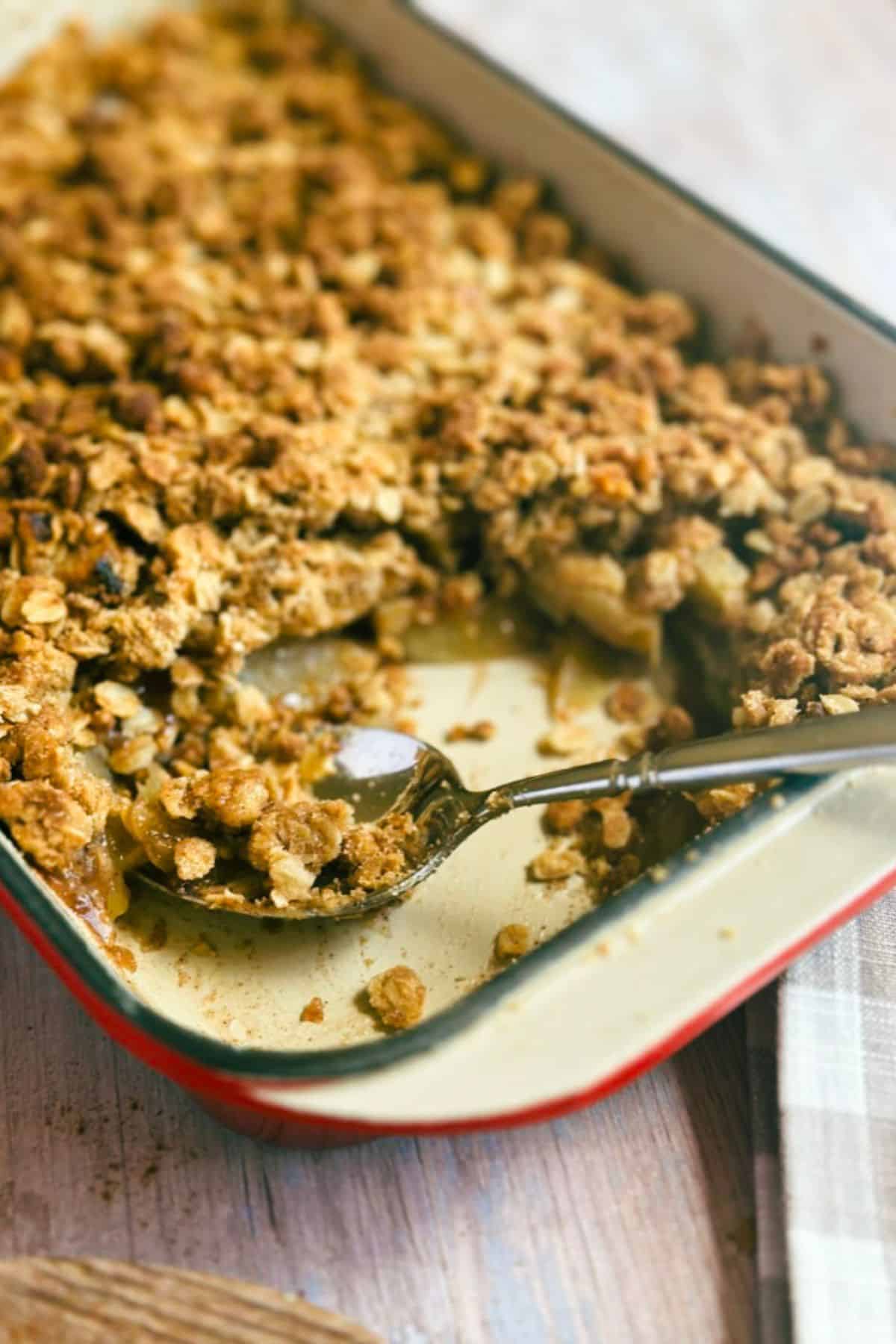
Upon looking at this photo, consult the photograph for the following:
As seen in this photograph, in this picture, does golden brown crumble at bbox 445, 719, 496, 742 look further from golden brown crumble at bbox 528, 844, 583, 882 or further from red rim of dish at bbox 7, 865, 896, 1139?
red rim of dish at bbox 7, 865, 896, 1139

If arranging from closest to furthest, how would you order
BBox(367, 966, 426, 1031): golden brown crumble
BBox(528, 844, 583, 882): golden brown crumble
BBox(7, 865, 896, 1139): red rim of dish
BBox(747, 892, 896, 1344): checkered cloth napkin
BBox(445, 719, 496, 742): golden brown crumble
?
1. BBox(7, 865, 896, 1139): red rim of dish
2. BBox(747, 892, 896, 1344): checkered cloth napkin
3. BBox(367, 966, 426, 1031): golden brown crumble
4. BBox(528, 844, 583, 882): golden brown crumble
5. BBox(445, 719, 496, 742): golden brown crumble

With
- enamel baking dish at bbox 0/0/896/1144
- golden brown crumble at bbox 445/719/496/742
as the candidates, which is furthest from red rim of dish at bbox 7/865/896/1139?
golden brown crumble at bbox 445/719/496/742

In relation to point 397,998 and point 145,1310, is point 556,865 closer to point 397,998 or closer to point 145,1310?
point 397,998

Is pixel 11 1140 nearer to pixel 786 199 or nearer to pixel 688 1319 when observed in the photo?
pixel 688 1319

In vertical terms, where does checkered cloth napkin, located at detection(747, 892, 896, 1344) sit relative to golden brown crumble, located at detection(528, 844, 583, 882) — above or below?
above

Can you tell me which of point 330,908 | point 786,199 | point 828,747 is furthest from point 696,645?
point 786,199

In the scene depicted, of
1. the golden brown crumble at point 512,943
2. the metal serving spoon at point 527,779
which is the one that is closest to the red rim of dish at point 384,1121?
the metal serving spoon at point 527,779
